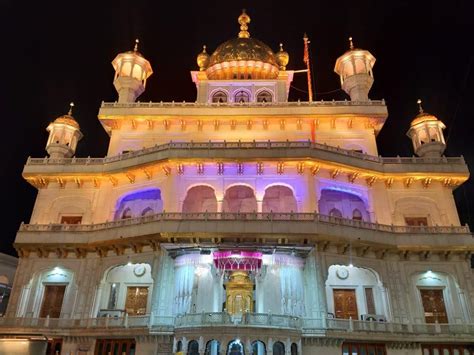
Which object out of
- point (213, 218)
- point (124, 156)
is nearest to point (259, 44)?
point (124, 156)

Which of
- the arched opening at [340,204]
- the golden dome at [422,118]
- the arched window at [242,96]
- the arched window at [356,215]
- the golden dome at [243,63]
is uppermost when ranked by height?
the golden dome at [243,63]

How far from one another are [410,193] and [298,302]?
39.9 feet

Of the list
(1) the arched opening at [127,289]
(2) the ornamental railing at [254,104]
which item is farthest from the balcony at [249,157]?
(1) the arched opening at [127,289]

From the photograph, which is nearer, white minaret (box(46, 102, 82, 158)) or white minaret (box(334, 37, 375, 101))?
white minaret (box(46, 102, 82, 158))

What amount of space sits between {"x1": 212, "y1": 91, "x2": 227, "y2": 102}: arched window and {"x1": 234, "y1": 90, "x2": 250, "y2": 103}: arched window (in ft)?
3.42

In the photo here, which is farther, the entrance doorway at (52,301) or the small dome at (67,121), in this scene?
the small dome at (67,121)

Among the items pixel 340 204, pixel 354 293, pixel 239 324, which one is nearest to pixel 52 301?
pixel 239 324

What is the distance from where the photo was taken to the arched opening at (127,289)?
2834 cm

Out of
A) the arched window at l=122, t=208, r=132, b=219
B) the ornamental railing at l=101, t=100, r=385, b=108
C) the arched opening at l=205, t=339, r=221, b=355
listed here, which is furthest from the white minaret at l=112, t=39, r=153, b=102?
the arched opening at l=205, t=339, r=221, b=355

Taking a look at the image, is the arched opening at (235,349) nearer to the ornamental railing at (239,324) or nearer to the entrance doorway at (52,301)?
the ornamental railing at (239,324)

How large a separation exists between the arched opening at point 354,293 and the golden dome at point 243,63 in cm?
1965

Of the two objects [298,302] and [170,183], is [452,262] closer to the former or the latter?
[298,302]

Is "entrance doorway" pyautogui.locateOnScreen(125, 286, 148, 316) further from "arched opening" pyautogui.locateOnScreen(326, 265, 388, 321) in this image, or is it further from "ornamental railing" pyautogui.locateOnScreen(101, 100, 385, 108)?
"ornamental railing" pyautogui.locateOnScreen(101, 100, 385, 108)

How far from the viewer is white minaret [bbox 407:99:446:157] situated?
33938 mm
